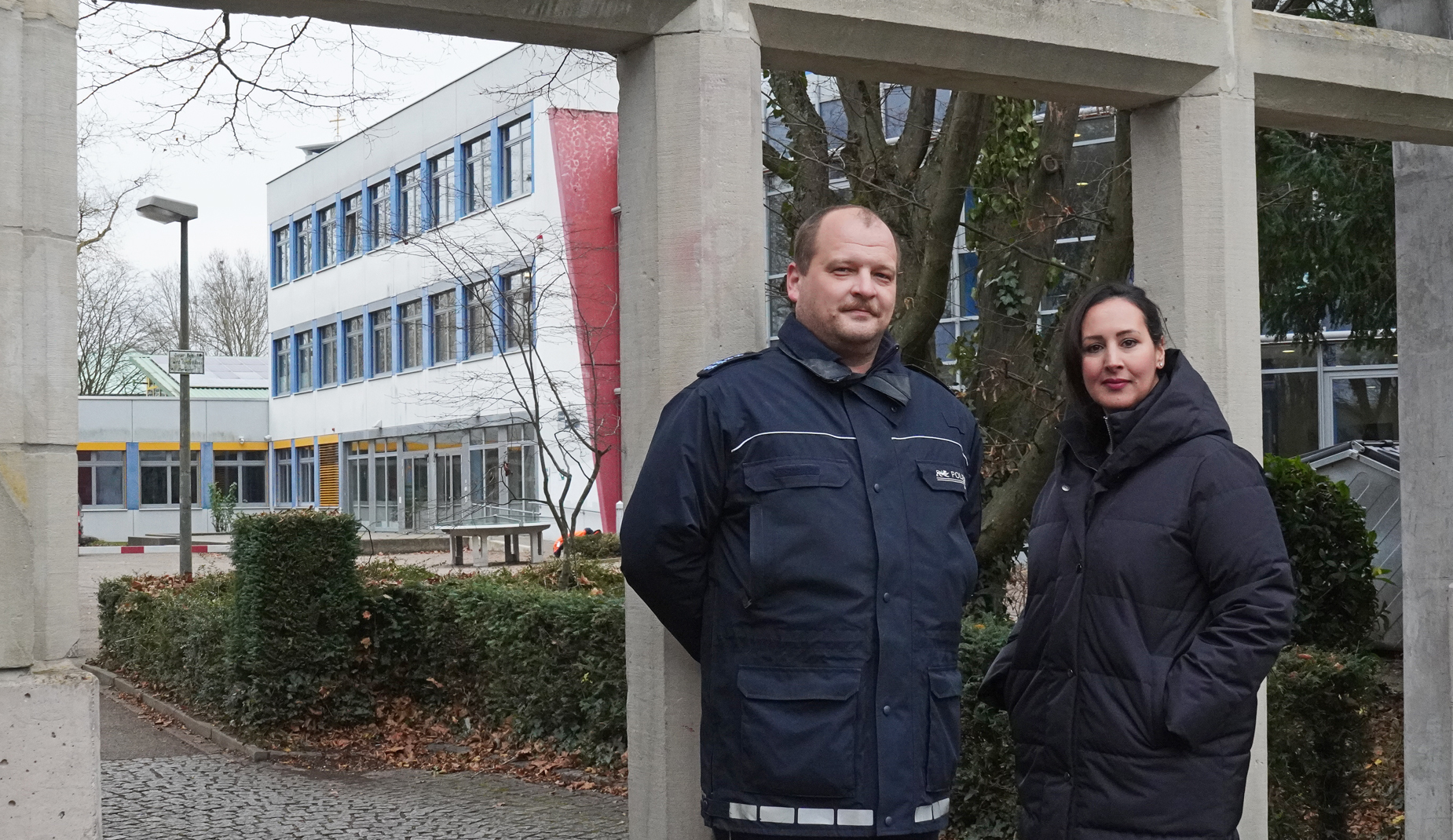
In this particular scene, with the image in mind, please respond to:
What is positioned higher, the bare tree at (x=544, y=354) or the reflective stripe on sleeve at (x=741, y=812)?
the bare tree at (x=544, y=354)

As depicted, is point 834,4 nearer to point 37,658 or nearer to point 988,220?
point 37,658

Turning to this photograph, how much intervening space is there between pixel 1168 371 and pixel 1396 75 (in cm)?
208

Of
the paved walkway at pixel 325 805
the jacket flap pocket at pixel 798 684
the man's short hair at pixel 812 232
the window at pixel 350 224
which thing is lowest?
the paved walkway at pixel 325 805

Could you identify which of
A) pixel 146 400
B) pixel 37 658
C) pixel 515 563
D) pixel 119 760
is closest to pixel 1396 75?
pixel 37 658

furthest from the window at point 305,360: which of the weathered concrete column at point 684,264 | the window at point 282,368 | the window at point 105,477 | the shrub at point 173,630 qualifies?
the weathered concrete column at point 684,264

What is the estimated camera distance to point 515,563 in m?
27.2

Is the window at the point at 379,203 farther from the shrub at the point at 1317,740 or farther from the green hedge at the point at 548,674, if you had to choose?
the shrub at the point at 1317,740

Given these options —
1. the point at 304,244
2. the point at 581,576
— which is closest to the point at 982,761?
the point at 581,576

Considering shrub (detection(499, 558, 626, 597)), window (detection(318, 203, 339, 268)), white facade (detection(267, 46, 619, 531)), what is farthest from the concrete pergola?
window (detection(318, 203, 339, 268))

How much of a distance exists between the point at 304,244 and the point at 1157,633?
49.0m

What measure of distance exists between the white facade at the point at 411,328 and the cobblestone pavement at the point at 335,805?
59.5 ft

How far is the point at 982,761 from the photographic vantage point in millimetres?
6336

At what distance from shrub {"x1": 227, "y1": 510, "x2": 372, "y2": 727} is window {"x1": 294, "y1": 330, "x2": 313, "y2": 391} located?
40311 millimetres

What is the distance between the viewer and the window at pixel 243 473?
53156mm
